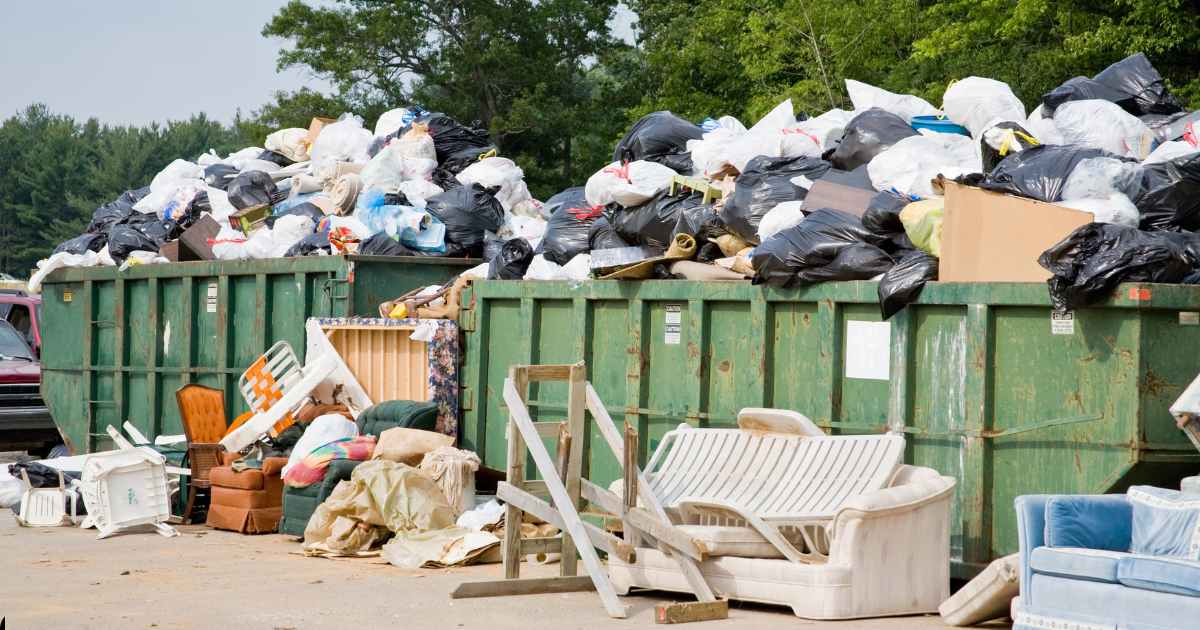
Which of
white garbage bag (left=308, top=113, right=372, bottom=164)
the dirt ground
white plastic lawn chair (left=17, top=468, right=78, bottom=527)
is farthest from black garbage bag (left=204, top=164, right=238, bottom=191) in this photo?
the dirt ground

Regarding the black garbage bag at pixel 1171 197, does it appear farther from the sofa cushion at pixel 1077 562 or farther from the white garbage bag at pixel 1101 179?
the sofa cushion at pixel 1077 562

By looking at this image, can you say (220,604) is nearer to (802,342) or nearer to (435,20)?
(802,342)

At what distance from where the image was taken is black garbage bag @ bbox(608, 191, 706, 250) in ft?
27.2

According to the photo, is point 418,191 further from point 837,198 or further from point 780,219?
point 837,198

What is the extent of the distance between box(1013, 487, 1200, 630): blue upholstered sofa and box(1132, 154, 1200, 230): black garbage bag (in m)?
1.33

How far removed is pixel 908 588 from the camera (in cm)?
611

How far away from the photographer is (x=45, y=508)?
989cm

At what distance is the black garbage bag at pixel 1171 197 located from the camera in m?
6.29

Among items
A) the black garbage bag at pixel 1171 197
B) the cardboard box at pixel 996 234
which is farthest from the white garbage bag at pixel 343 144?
the black garbage bag at pixel 1171 197

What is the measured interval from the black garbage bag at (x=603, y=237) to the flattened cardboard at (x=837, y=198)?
4.59 feet

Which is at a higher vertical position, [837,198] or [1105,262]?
[837,198]

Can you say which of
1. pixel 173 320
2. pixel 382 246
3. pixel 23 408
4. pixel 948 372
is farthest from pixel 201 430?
pixel 948 372

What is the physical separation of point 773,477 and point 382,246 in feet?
13.7

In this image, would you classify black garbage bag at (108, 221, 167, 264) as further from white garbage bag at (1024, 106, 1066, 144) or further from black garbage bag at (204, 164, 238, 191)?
white garbage bag at (1024, 106, 1066, 144)
